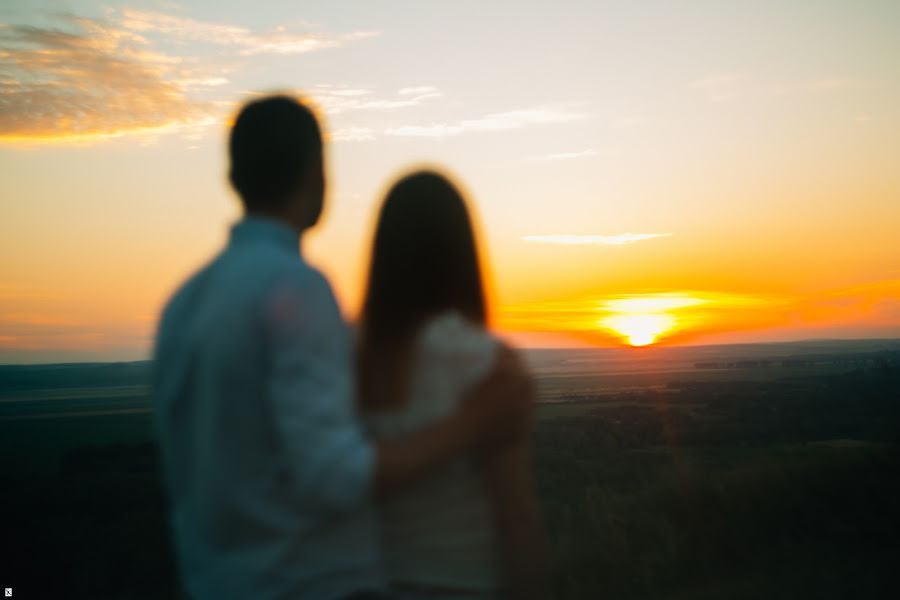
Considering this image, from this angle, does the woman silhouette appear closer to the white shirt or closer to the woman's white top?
the woman's white top

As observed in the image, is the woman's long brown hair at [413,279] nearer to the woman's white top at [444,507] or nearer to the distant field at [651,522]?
the woman's white top at [444,507]

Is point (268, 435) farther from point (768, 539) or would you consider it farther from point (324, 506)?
point (768, 539)

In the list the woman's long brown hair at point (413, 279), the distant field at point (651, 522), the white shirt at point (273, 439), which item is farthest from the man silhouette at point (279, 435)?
the distant field at point (651, 522)

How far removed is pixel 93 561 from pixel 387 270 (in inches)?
603

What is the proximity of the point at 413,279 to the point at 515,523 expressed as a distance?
543mm

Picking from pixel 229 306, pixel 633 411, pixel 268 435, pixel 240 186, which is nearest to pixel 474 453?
pixel 268 435

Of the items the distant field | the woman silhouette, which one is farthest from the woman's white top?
the distant field

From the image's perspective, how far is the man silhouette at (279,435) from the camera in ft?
5.14

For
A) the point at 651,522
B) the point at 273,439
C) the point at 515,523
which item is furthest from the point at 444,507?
the point at 651,522

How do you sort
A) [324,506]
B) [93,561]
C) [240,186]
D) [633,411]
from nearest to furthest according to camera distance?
1. [324,506]
2. [240,186]
3. [93,561]
4. [633,411]

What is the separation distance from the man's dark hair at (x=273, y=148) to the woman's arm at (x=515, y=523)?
2.23 ft

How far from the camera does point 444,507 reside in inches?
70.6

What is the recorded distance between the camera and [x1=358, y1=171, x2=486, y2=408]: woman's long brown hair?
1.87 metres

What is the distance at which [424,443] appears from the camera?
1.68 meters
